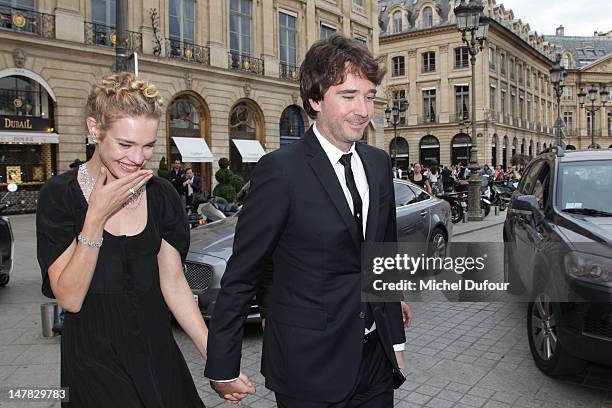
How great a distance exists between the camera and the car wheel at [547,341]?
4.11 m

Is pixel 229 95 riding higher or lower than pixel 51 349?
higher

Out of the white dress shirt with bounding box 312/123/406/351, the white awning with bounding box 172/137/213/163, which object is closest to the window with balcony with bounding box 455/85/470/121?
the white awning with bounding box 172/137/213/163

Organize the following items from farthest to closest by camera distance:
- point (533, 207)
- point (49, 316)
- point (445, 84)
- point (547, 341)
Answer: point (445, 84), point (533, 207), point (547, 341), point (49, 316)

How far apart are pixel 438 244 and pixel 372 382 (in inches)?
279

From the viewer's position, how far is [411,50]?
57938mm

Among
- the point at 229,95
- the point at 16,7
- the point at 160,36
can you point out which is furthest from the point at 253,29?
the point at 16,7

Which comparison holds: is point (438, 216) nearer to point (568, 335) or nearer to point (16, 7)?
point (568, 335)

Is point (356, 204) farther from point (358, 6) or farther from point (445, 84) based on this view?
point (445, 84)

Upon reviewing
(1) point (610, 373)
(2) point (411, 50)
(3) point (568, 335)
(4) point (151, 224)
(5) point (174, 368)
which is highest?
(2) point (411, 50)

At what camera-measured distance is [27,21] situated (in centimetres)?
1898

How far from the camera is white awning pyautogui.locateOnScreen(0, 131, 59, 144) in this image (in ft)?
61.4

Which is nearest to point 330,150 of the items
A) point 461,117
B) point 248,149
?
point 248,149

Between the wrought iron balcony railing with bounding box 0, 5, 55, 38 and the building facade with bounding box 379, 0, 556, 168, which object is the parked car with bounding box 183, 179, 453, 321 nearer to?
the wrought iron balcony railing with bounding box 0, 5, 55, 38

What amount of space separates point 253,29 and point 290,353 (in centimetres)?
2667
